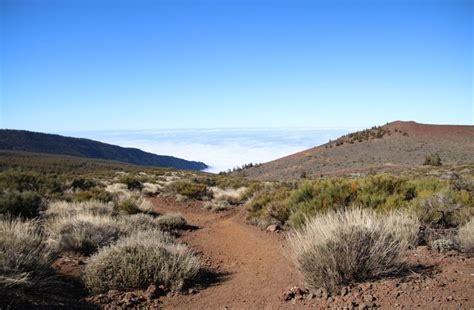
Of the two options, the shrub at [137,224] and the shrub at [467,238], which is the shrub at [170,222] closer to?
the shrub at [137,224]

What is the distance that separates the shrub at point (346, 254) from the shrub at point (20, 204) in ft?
25.8

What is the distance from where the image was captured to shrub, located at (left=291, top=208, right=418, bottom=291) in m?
4.91

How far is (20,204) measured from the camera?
10.3 meters

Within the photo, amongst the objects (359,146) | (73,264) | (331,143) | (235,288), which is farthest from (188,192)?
(331,143)

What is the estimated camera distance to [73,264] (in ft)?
22.7

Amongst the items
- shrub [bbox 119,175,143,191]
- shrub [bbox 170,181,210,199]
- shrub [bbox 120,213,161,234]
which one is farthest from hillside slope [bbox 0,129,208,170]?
shrub [bbox 120,213,161,234]

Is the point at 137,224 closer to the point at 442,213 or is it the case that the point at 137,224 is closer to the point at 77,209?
the point at 77,209

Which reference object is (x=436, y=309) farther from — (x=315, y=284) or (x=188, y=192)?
(x=188, y=192)

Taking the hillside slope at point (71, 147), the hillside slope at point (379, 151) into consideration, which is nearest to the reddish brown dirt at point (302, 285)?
the hillside slope at point (379, 151)

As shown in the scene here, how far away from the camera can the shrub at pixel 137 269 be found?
5.67m

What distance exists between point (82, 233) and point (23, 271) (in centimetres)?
250

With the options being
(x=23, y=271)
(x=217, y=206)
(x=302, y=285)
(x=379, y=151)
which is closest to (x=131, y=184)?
(x=217, y=206)

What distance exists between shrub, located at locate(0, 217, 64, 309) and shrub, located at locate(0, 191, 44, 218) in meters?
3.89

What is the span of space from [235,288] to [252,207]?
26.4 feet
